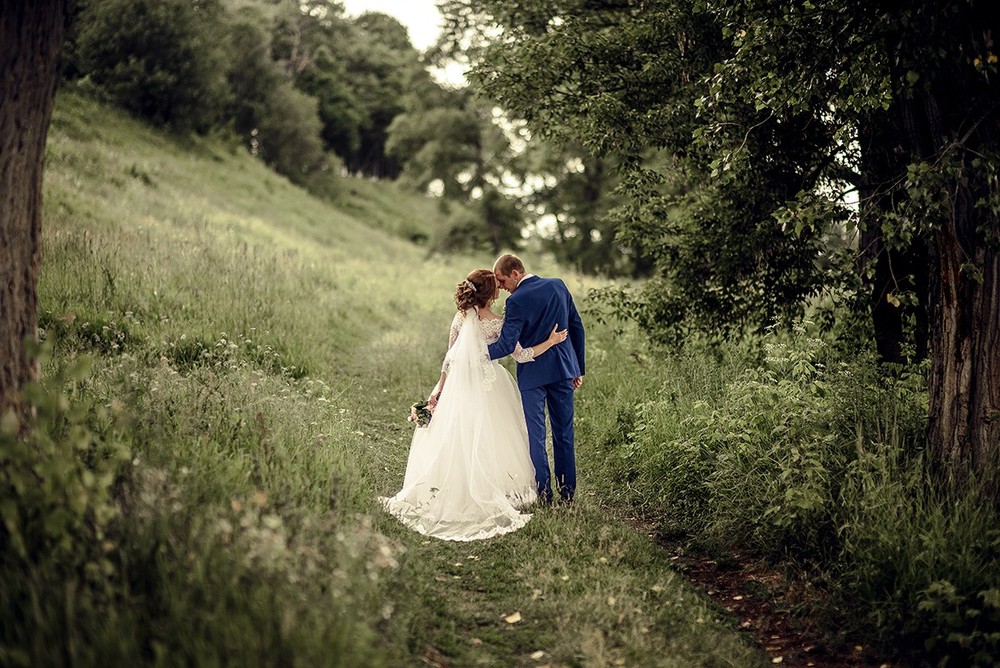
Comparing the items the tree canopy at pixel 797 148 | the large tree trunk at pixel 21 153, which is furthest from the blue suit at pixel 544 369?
the large tree trunk at pixel 21 153

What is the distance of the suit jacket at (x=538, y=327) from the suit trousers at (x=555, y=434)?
123 mm

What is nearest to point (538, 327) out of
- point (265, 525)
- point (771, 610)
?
point (771, 610)

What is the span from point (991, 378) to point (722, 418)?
201cm

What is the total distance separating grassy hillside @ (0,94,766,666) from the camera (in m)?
3.13

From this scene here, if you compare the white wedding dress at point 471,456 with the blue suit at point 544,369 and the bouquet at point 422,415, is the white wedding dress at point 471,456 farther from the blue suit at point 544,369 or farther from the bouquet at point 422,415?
the blue suit at point 544,369

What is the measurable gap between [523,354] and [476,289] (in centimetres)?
82

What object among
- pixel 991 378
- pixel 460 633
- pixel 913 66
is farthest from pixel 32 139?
pixel 991 378

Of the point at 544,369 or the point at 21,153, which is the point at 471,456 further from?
the point at 21,153

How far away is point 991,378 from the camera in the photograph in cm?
523

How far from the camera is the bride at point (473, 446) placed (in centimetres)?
620

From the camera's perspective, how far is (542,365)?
21.1ft

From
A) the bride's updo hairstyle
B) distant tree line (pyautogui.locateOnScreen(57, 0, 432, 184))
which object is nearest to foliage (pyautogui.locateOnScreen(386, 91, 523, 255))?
distant tree line (pyautogui.locateOnScreen(57, 0, 432, 184))

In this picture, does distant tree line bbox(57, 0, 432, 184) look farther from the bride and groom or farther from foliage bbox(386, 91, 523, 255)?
the bride and groom

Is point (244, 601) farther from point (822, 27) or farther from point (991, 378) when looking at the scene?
point (822, 27)
